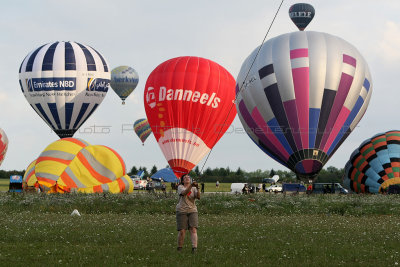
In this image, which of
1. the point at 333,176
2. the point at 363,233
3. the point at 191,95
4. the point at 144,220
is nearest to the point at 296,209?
the point at 144,220

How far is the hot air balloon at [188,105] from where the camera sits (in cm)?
5231

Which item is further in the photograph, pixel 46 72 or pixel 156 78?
pixel 46 72

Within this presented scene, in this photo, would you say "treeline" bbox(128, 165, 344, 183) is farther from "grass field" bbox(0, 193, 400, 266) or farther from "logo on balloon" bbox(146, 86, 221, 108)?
"grass field" bbox(0, 193, 400, 266)

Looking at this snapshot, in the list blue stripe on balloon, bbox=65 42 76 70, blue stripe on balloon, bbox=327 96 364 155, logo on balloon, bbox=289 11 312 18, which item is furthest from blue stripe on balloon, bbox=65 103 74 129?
blue stripe on balloon, bbox=327 96 364 155

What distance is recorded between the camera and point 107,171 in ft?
150

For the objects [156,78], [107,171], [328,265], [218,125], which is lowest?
[328,265]

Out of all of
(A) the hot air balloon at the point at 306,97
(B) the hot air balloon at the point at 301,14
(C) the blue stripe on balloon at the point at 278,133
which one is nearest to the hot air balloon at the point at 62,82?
(B) the hot air balloon at the point at 301,14

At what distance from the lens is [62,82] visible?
63281 millimetres

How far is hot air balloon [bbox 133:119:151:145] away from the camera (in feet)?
331

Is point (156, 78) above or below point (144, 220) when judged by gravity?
above

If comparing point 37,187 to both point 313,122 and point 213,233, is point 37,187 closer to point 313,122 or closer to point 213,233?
point 313,122

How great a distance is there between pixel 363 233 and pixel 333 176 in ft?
201

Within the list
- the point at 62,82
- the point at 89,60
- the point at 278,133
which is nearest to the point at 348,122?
the point at 278,133

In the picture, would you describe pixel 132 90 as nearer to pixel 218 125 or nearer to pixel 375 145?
pixel 218 125
